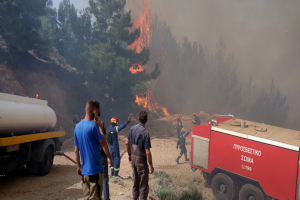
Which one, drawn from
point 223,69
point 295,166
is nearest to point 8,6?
point 295,166

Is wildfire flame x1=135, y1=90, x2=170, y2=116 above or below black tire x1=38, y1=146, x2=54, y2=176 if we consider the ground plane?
above

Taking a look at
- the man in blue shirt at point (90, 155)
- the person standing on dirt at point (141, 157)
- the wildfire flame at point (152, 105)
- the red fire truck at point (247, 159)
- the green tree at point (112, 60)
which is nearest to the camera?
the man in blue shirt at point (90, 155)

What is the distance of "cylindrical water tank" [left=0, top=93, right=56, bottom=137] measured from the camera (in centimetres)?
566

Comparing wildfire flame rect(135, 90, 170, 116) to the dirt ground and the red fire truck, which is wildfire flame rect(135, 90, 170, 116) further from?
the red fire truck

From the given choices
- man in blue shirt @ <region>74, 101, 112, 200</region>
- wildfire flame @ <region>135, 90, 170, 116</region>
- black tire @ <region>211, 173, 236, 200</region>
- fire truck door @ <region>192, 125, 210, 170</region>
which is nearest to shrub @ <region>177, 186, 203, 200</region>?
black tire @ <region>211, 173, 236, 200</region>

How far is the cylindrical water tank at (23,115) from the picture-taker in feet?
18.6

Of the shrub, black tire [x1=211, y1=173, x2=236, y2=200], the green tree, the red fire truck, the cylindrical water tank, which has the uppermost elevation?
the green tree

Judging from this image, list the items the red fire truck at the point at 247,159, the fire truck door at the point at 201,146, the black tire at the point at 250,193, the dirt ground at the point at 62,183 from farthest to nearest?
the fire truck door at the point at 201,146 < the black tire at the point at 250,193 < the red fire truck at the point at 247,159 < the dirt ground at the point at 62,183

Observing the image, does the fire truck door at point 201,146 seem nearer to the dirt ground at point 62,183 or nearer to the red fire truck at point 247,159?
the red fire truck at point 247,159

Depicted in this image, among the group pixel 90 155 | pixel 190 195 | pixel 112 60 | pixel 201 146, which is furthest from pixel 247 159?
pixel 112 60

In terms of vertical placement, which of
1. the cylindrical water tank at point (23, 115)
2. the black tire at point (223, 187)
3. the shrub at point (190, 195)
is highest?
the cylindrical water tank at point (23, 115)

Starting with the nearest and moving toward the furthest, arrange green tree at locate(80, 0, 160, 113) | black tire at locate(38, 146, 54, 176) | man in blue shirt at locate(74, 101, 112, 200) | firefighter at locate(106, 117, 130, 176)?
man in blue shirt at locate(74, 101, 112, 200) < firefighter at locate(106, 117, 130, 176) < black tire at locate(38, 146, 54, 176) < green tree at locate(80, 0, 160, 113)

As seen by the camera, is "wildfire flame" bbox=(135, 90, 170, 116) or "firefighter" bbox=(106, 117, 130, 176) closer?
"firefighter" bbox=(106, 117, 130, 176)

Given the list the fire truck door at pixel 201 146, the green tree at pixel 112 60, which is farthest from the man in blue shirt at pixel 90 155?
the green tree at pixel 112 60
